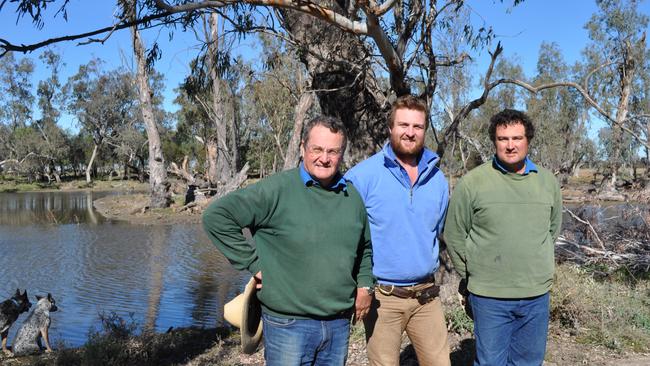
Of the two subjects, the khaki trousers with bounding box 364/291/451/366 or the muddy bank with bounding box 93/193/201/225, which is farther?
the muddy bank with bounding box 93/193/201/225

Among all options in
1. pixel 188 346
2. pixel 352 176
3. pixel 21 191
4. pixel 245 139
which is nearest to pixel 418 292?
pixel 352 176

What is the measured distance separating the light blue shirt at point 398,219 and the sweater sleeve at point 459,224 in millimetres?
112

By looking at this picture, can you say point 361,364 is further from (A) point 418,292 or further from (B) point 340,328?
(B) point 340,328

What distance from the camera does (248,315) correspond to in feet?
8.03

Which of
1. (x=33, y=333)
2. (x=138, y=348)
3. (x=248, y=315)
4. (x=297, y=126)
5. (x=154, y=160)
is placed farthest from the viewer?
(x=154, y=160)

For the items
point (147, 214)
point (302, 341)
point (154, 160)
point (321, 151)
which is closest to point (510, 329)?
point (302, 341)

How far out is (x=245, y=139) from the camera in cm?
3859

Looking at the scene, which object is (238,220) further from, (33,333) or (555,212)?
(33,333)

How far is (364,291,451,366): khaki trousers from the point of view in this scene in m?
2.74

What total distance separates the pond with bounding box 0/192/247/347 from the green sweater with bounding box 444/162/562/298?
443cm

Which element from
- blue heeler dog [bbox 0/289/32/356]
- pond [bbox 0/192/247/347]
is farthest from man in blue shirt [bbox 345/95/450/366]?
blue heeler dog [bbox 0/289/32/356]

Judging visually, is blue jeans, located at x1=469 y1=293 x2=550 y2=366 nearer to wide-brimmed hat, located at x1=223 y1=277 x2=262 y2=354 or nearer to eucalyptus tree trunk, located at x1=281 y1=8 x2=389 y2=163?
wide-brimmed hat, located at x1=223 y1=277 x2=262 y2=354

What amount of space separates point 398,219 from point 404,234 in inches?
3.0

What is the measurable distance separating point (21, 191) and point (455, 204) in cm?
4330
